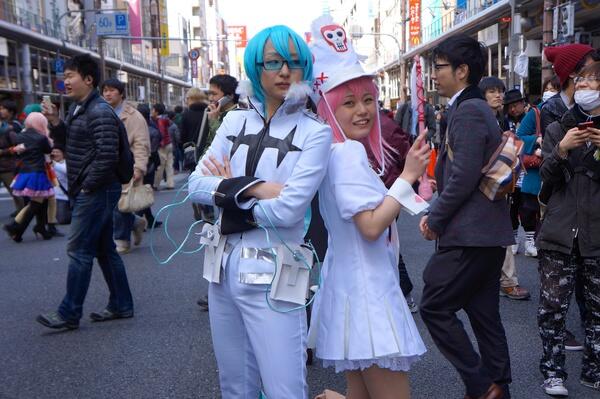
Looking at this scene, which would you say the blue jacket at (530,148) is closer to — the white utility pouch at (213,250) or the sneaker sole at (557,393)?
the sneaker sole at (557,393)

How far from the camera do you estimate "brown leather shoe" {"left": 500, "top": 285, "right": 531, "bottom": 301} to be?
5.36 metres

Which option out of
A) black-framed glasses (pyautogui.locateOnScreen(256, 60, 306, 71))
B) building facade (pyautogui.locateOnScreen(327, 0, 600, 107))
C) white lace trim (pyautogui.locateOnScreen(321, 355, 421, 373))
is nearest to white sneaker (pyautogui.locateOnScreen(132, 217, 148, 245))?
building facade (pyautogui.locateOnScreen(327, 0, 600, 107))

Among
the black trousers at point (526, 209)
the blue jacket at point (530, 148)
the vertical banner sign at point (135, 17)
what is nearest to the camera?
the blue jacket at point (530, 148)

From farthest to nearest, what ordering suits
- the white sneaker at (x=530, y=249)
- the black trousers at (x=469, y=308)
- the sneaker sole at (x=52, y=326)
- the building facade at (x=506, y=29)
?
the building facade at (x=506, y=29), the white sneaker at (x=530, y=249), the sneaker sole at (x=52, y=326), the black trousers at (x=469, y=308)

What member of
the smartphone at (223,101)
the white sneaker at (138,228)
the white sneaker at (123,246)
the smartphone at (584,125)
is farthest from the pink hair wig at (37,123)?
the smartphone at (584,125)

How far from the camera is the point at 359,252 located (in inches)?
86.0

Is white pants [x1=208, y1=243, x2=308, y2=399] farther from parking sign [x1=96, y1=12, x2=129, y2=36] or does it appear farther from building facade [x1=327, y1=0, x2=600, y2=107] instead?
parking sign [x1=96, y1=12, x2=129, y2=36]

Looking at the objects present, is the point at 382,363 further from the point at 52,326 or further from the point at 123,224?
the point at 123,224

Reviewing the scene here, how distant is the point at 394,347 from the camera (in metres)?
2.11

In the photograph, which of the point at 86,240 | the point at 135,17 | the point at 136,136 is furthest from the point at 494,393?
the point at 135,17

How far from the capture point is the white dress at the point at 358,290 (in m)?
2.12

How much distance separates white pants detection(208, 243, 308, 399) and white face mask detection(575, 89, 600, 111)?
1.97 metres

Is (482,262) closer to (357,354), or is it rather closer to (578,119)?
(578,119)

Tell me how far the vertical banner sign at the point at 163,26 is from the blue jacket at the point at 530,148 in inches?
2540
